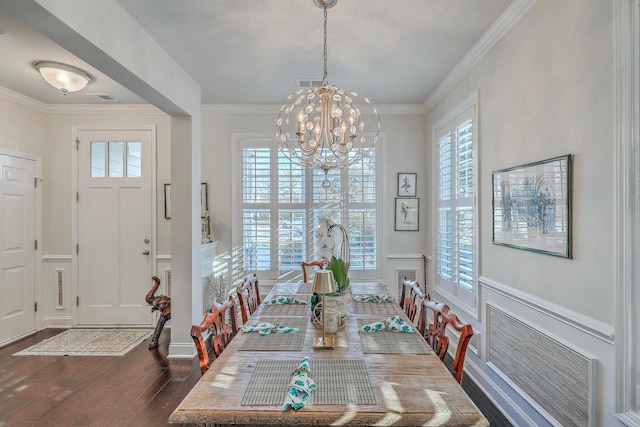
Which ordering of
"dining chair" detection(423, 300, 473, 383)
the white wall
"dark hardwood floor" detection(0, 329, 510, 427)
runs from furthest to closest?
"dark hardwood floor" detection(0, 329, 510, 427), the white wall, "dining chair" detection(423, 300, 473, 383)

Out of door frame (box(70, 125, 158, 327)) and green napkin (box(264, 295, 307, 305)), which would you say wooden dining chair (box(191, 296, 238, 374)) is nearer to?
green napkin (box(264, 295, 307, 305))

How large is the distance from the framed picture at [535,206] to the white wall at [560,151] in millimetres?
55

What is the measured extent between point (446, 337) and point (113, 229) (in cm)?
418

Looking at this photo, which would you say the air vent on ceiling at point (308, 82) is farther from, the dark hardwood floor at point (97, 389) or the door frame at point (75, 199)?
the dark hardwood floor at point (97, 389)

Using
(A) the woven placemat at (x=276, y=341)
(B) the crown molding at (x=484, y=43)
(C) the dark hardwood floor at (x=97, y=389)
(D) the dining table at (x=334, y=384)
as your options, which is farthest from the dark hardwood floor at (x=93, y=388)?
(B) the crown molding at (x=484, y=43)

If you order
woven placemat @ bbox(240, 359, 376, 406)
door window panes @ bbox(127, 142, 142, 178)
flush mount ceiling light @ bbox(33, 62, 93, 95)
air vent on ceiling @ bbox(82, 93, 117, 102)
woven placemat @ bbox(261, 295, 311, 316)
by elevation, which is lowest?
woven placemat @ bbox(261, 295, 311, 316)

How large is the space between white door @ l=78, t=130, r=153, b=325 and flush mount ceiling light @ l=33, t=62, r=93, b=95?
1.17 meters

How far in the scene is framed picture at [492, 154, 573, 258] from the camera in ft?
6.11

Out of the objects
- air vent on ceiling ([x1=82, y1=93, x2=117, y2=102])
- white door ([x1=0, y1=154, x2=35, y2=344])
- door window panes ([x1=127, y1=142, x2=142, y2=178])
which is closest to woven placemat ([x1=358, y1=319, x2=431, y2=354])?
door window panes ([x1=127, y1=142, x2=142, y2=178])

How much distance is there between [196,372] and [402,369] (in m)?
2.40

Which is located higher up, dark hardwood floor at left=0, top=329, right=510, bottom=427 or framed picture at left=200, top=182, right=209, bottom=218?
framed picture at left=200, top=182, right=209, bottom=218

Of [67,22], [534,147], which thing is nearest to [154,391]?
[67,22]

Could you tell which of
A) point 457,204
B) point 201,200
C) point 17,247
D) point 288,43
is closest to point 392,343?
point 457,204

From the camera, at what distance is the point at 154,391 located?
287cm
